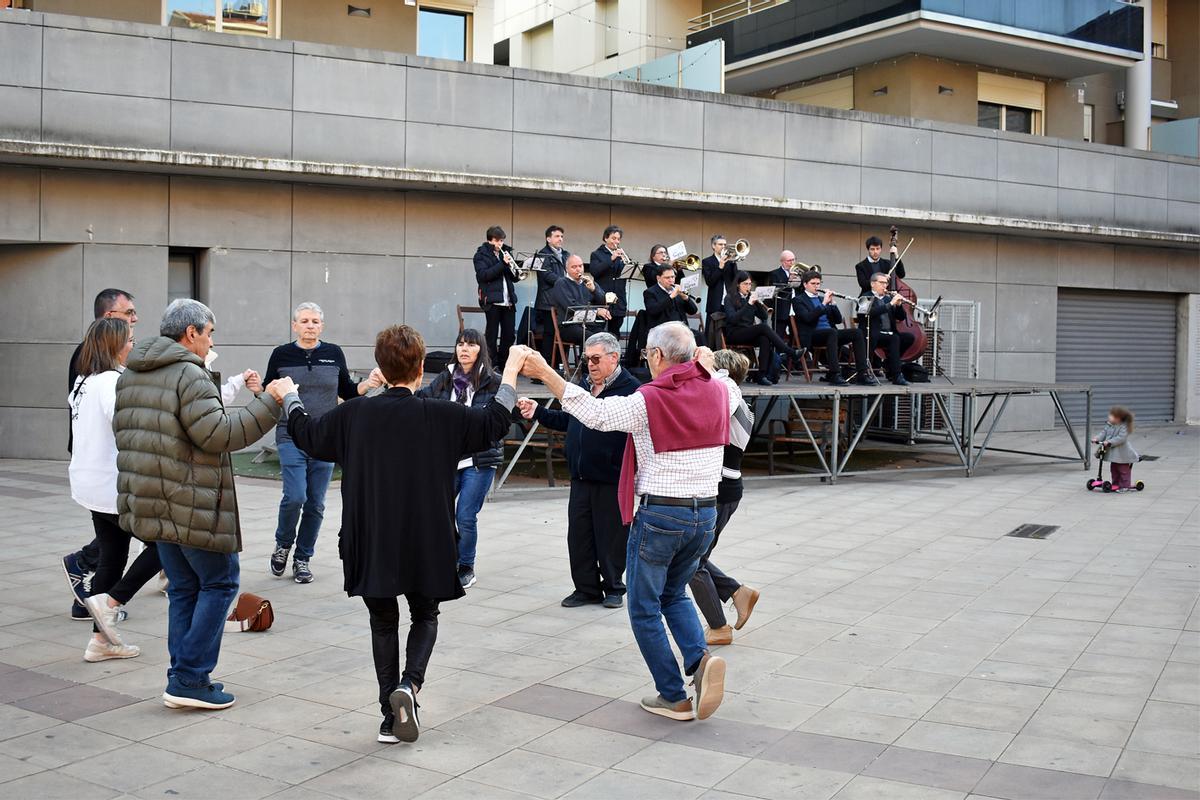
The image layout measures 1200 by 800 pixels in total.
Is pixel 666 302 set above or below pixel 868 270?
below

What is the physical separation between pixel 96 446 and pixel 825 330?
406 inches

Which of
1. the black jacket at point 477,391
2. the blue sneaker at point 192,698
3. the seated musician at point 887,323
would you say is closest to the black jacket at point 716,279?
the seated musician at point 887,323

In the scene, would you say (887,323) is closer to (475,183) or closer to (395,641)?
(475,183)

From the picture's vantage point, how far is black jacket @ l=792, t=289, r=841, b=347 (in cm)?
1511

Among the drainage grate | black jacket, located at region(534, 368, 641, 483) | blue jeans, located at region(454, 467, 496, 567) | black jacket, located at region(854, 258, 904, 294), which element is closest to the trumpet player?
black jacket, located at region(854, 258, 904, 294)

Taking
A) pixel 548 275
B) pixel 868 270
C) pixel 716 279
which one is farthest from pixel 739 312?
pixel 868 270

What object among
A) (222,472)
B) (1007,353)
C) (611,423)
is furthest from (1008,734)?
(1007,353)

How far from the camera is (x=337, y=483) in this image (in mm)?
13203

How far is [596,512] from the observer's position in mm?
7520

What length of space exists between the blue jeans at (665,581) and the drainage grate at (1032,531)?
243 inches

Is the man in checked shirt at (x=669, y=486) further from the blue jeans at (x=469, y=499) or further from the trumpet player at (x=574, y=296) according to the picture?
the trumpet player at (x=574, y=296)

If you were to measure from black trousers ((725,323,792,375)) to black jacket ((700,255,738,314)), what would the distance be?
2.02 ft

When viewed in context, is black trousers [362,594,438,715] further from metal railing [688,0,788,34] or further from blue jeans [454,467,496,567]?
metal railing [688,0,788,34]

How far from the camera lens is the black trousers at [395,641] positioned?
493 cm
